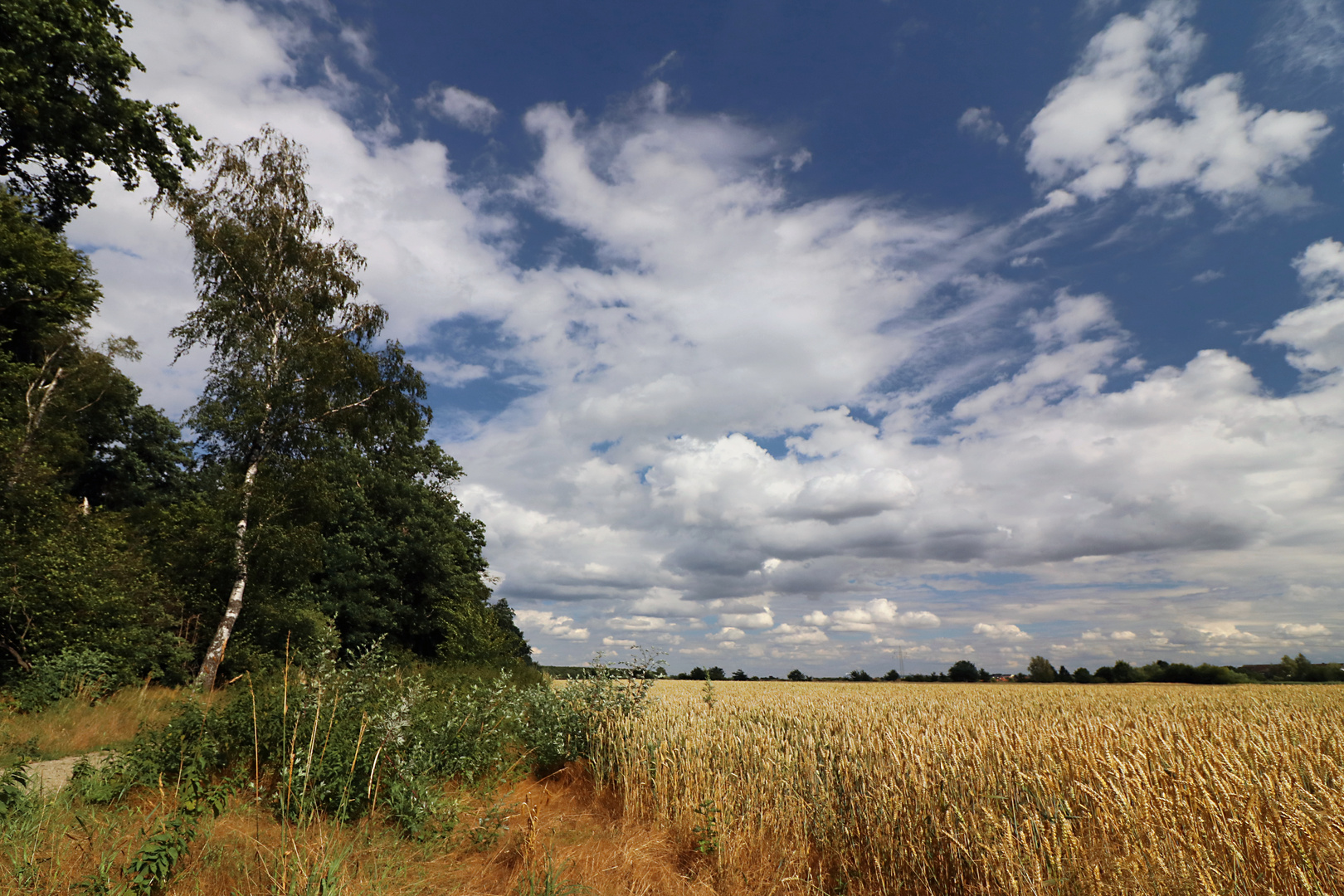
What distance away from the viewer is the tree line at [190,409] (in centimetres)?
A: 1386

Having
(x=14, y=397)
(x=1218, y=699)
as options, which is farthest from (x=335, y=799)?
(x=1218, y=699)

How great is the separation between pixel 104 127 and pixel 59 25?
2.09 meters

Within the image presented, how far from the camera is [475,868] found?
636cm

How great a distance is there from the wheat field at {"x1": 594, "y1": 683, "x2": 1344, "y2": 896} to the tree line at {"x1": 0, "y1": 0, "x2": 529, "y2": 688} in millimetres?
7051

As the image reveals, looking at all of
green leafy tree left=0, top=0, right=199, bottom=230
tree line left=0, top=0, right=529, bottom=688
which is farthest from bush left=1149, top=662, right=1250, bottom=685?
green leafy tree left=0, top=0, right=199, bottom=230

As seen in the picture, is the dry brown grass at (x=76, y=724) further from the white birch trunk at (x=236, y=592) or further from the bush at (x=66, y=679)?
the white birch trunk at (x=236, y=592)

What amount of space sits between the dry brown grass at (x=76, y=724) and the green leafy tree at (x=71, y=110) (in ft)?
40.2

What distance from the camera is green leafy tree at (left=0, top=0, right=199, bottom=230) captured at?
A: 1263 cm

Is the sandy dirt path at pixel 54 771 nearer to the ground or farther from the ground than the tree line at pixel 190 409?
nearer to the ground

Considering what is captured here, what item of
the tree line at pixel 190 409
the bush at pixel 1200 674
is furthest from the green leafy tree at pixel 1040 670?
the tree line at pixel 190 409

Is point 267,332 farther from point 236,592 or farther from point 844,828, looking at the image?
point 844,828

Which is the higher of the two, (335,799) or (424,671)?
(424,671)

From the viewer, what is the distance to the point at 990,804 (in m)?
5.56

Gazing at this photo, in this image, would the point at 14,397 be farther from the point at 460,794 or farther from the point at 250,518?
the point at 460,794
